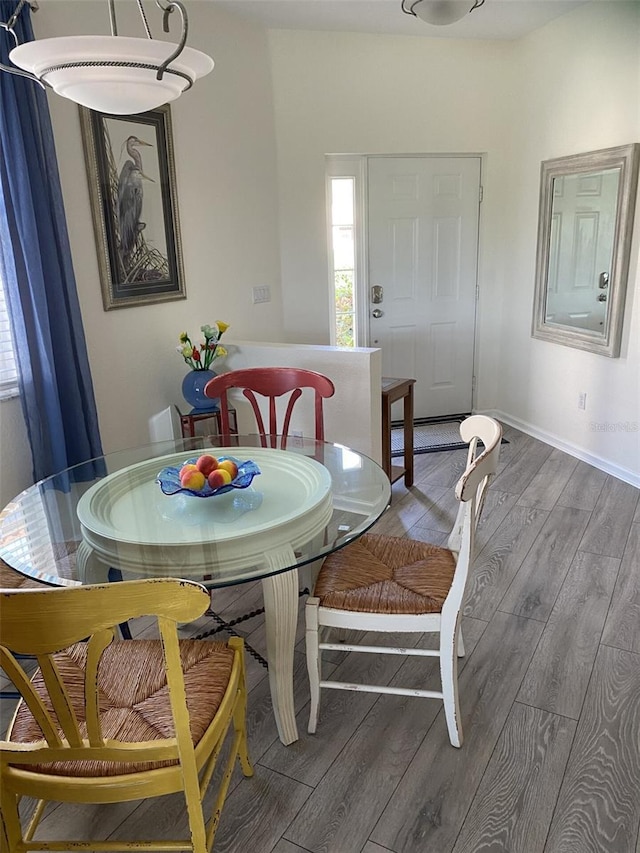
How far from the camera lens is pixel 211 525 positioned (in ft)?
5.49

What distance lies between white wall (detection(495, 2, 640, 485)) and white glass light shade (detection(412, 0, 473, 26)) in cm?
132

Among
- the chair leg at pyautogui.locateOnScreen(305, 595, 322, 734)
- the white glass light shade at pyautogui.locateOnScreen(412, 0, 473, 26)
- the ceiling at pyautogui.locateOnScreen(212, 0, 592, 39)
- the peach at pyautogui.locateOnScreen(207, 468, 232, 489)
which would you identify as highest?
the ceiling at pyautogui.locateOnScreen(212, 0, 592, 39)

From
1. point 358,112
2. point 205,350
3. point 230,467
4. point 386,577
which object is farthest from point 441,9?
point 386,577

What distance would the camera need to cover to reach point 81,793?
1.24 m

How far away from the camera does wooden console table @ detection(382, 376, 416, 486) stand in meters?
3.43

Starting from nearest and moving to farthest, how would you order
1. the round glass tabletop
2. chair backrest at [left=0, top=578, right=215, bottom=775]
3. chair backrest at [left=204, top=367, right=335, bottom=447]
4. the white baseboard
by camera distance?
chair backrest at [left=0, top=578, right=215, bottom=775] → the round glass tabletop → chair backrest at [left=204, top=367, right=335, bottom=447] → the white baseboard

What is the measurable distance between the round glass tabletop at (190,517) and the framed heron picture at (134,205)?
1.39 meters

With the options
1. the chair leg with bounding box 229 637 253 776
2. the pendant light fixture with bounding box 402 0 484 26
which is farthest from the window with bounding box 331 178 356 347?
the chair leg with bounding box 229 637 253 776

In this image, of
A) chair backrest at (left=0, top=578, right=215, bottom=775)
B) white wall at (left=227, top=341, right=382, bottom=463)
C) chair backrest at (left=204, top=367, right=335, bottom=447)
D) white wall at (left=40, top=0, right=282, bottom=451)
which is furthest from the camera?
white wall at (left=227, top=341, right=382, bottom=463)

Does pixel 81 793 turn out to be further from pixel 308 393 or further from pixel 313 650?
pixel 308 393

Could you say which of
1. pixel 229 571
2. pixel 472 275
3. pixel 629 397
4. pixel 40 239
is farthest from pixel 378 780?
pixel 472 275

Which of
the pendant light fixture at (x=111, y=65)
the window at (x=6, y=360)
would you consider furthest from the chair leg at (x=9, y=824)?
the window at (x=6, y=360)

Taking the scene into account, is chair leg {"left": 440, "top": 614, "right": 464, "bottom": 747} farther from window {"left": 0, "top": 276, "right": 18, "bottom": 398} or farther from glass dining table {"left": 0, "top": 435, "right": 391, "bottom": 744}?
window {"left": 0, "top": 276, "right": 18, "bottom": 398}

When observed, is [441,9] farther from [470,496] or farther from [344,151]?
[470,496]
